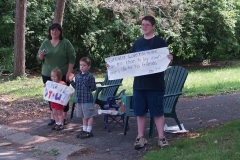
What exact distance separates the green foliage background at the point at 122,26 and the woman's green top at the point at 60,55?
10.8 m

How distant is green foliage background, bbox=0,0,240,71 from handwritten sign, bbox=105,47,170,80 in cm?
1186

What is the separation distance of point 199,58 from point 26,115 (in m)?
17.9

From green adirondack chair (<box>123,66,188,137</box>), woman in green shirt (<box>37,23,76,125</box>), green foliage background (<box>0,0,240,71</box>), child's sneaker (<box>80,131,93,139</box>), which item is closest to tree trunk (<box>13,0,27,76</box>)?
green foliage background (<box>0,0,240,71</box>)

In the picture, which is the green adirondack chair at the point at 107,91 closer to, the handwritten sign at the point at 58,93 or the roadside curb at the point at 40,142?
the handwritten sign at the point at 58,93

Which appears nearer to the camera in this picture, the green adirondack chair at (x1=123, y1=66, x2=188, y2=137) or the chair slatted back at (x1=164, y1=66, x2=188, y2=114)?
the green adirondack chair at (x1=123, y1=66, x2=188, y2=137)

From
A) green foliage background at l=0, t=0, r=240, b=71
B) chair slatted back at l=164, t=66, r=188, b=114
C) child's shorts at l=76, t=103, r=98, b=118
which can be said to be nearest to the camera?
chair slatted back at l=164, t=66, r=188, b=114

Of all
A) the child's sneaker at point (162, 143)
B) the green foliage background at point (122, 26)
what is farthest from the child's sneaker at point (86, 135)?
the green foliage background at point (122, 26)

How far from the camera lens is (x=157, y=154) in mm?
5531

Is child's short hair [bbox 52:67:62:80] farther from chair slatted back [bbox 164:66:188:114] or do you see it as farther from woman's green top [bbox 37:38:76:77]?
chair slatted back [bbox 164:66:188:114]

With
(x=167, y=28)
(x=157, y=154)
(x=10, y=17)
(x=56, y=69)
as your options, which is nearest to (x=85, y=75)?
(x=56, y=69)

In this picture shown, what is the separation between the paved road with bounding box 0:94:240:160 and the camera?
604 centimetres

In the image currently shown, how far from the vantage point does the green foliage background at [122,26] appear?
1947 centimetres

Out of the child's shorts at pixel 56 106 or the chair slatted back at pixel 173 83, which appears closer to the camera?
the chair slatted back at pixel 173 83

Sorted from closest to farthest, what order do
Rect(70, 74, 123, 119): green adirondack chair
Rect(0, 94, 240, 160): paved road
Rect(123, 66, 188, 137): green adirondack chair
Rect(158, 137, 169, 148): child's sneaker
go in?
Rect(158, 137, 169, 148): child's sneaker, Rect(0, 94, 240, 160): paved road, Rect(123, 66, 188, 137): green adirondack chair, Rect(70, 74, 123, 119): green adirondack chair
